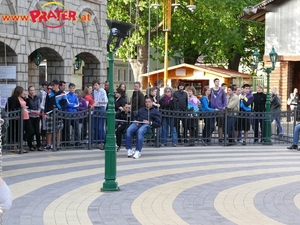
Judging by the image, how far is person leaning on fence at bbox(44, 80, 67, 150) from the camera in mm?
17047

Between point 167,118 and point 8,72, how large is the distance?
497 centimetres

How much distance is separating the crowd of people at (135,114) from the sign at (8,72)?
7.51 ft

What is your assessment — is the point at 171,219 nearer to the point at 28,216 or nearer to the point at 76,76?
the point at 28,216

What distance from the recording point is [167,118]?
19.0 m

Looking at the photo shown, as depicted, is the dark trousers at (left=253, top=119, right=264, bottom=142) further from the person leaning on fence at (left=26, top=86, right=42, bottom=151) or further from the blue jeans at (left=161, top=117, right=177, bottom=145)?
the person leaning on fence at (left=26, top=86, right=42, bottom=151)

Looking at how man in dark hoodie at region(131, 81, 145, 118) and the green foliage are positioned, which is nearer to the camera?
man in dark hoodie at region(131, 81, 145, 118)

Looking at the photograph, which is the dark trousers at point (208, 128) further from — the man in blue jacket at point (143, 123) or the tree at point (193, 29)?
the tree at point (193, 29)

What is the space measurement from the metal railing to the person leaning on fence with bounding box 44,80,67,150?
0.13 meters

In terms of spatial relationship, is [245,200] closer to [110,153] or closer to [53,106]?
[110,153]

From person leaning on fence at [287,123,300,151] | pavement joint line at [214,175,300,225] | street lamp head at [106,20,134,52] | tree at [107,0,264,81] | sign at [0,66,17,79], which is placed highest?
tree at [107,0,264,81]

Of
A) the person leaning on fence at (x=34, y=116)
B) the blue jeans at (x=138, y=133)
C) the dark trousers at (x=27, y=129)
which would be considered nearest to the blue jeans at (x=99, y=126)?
the person leaning on fence at (x=34, y=116)

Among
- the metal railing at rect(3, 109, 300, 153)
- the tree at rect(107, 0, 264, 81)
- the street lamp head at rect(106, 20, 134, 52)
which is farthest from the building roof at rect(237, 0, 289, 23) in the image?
the street lamp head at rect(106, 20, 134, 52)

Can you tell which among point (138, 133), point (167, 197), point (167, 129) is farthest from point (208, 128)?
point (167, 197)

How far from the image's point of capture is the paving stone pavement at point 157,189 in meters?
8.96
